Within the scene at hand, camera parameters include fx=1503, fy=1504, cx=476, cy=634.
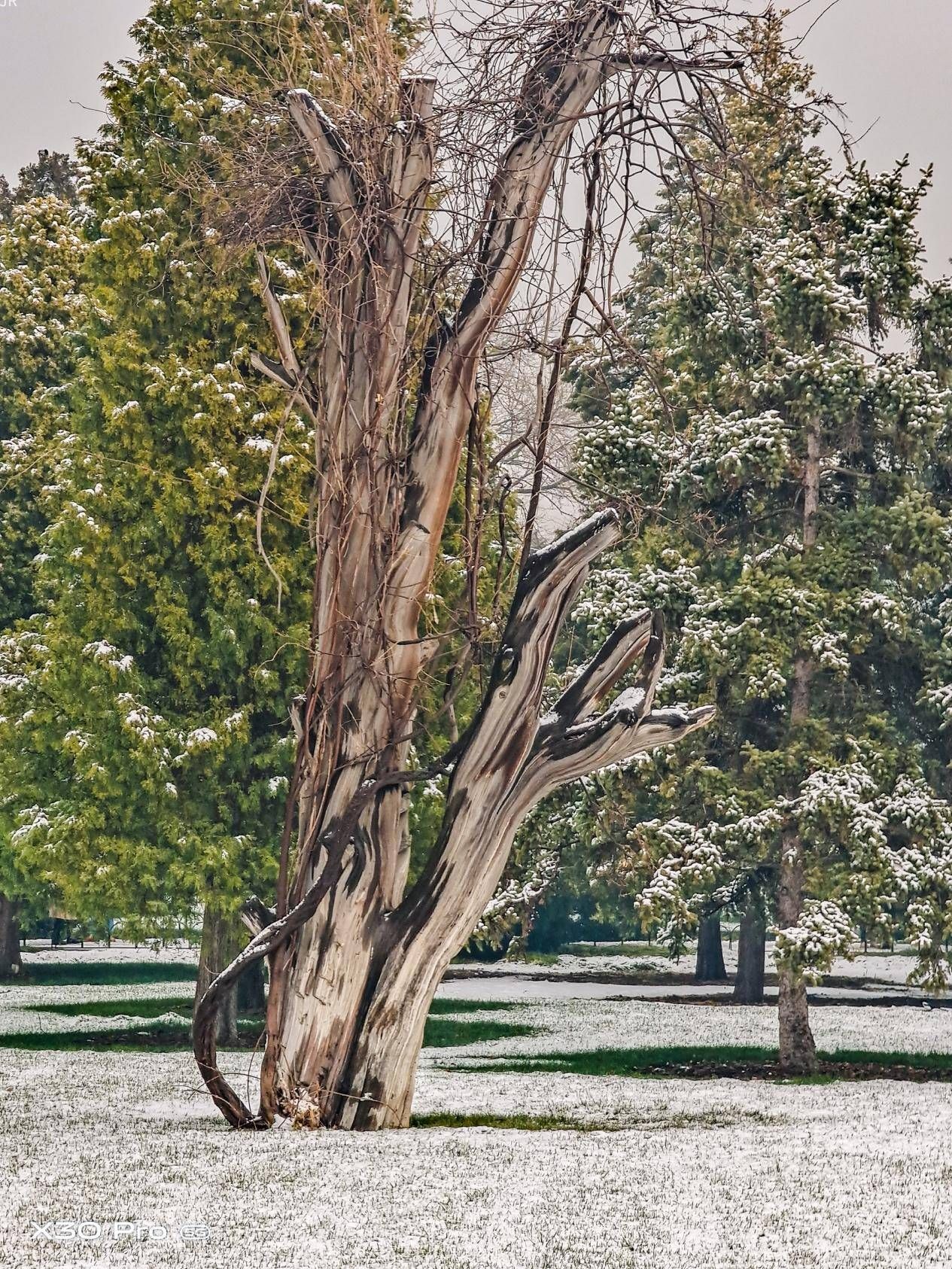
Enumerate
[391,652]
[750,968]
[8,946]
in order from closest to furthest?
[391,652] < [750,968] < [8,946]

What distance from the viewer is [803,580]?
16.5 metres

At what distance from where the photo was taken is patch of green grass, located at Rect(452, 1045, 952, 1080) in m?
16.4

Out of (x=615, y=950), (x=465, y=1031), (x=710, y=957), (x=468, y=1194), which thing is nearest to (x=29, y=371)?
(x=465, y=1031)

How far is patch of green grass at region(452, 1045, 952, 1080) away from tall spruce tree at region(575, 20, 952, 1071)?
121 centimetres

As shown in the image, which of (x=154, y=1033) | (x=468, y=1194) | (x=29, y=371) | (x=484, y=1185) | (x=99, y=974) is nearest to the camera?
(x=468, y=1194)

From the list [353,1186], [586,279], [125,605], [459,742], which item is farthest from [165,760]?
[353,1186]

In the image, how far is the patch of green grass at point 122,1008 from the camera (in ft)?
71.8

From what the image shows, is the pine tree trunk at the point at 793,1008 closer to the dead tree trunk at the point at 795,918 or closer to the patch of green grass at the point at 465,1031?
the dead tree trunk at the point at 795,918

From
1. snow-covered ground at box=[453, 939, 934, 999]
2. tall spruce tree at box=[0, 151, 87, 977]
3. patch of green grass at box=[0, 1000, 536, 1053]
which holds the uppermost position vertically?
tall spruce tree at box=[0, 151, 87, 977]

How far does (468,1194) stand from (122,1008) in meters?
17.2

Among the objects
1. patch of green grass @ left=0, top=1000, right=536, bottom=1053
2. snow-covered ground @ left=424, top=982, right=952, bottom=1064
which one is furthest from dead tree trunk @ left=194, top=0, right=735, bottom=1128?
snow-covered ground @ left=424, top=982, right=952, bottom=1064

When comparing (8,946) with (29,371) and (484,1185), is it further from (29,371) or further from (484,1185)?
(484,1185)

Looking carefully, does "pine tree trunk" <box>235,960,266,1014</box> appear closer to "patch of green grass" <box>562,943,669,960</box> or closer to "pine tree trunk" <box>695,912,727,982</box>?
"pine tree trunk" <box>695,912,727,982</box>

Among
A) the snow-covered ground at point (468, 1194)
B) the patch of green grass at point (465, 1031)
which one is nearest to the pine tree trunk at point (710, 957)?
the patch of green grass at point (465, 1031)
